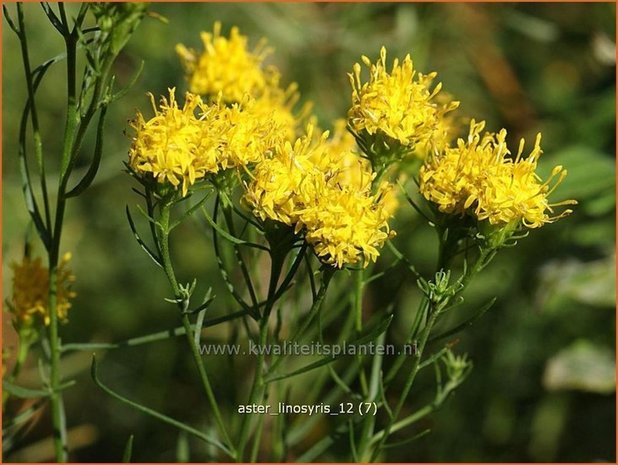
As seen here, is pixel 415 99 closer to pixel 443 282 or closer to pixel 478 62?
pixel 443 282

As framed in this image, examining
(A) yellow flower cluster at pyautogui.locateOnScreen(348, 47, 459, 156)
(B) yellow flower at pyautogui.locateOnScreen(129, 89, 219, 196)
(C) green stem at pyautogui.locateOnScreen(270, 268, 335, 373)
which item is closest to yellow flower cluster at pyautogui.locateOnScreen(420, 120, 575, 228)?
(A) yellow flower cluster at pyautogui.locateOnScreen(348, 47, 459, 156)

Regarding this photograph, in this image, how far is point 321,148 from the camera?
113cm

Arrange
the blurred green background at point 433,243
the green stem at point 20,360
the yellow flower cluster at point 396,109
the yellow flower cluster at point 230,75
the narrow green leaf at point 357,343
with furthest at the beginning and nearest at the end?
the blurred green background at point 433,243
the yellow flower cluster at point 230,75
the green stem at point 20,360
the yellow flower cluster at point 396,109
the narrow green leaf at point 357,343

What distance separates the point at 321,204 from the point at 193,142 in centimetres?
18

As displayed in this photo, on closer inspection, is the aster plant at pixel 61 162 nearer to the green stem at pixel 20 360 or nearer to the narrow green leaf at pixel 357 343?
the green stem at pixel 20 360

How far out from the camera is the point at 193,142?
1053 mm

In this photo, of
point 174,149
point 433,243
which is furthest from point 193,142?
point 433,243

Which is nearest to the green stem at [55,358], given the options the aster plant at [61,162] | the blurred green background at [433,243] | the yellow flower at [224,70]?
the aster plant at [61,162]

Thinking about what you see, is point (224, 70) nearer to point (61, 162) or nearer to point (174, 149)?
point (61, 162)

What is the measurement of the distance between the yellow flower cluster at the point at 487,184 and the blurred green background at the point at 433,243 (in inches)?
18.6

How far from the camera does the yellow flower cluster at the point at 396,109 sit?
44.8 inches

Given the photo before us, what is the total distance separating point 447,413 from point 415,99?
1147mm

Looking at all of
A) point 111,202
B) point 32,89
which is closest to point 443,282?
point 32,89

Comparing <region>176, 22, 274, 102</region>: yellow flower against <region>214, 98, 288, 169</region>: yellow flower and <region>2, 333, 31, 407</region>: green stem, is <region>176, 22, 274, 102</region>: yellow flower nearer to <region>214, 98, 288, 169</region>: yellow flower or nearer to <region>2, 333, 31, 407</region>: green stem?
<region>214, 98, 288, 169</region>: yellow flower
